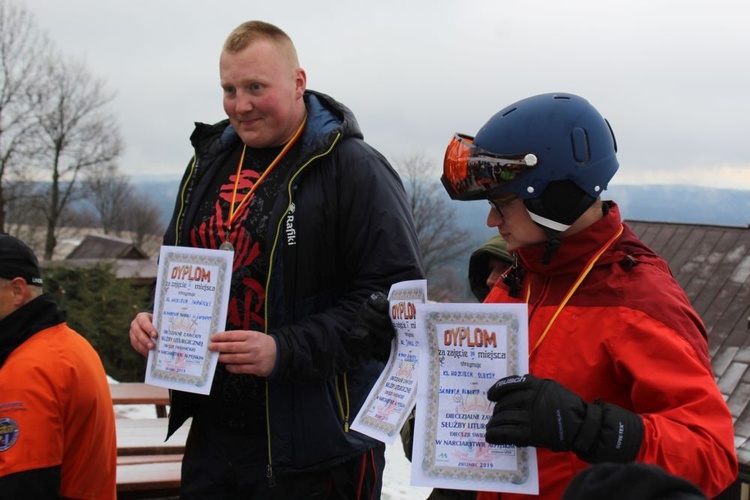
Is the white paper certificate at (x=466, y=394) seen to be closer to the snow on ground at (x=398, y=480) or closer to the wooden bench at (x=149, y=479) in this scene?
the wooden bench at (x=149, y=479)

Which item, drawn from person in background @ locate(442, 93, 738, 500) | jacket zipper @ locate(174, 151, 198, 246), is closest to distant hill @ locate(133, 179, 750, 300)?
jacket zipper @ locate(174, 151, 198, 246)

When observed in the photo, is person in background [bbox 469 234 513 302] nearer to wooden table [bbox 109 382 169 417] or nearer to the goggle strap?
the goggle strap

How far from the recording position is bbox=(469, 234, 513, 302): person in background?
366cm

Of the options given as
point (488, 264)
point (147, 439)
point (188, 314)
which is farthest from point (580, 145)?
point (147, 439)

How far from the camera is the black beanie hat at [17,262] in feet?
11.0

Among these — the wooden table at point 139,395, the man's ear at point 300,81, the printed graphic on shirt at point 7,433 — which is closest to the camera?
the printed graphic on shirt at point 7,433

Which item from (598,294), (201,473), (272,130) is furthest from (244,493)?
(598,294)

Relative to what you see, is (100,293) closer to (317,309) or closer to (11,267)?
(11,267)

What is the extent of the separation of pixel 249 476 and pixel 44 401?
89 cm

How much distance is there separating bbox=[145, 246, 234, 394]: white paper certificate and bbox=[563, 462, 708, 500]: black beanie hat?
1.83m

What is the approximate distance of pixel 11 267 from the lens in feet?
11.0

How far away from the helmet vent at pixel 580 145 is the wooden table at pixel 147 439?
12.6 feet

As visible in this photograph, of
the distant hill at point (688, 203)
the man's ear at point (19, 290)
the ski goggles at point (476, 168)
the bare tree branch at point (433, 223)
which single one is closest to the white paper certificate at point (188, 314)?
the man's ear at point (19, 290)

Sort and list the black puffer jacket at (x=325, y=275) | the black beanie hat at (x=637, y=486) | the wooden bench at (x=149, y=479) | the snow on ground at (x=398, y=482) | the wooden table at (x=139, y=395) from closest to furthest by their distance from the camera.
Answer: the black beanie hat at (x=637, y=486) < the black puffer jacket at (x=325, y=275) < the wooden bench at (x=149, y=479) < the snow on ground at (x=398, y=482) < the wooden table at (x=139, y=395)
